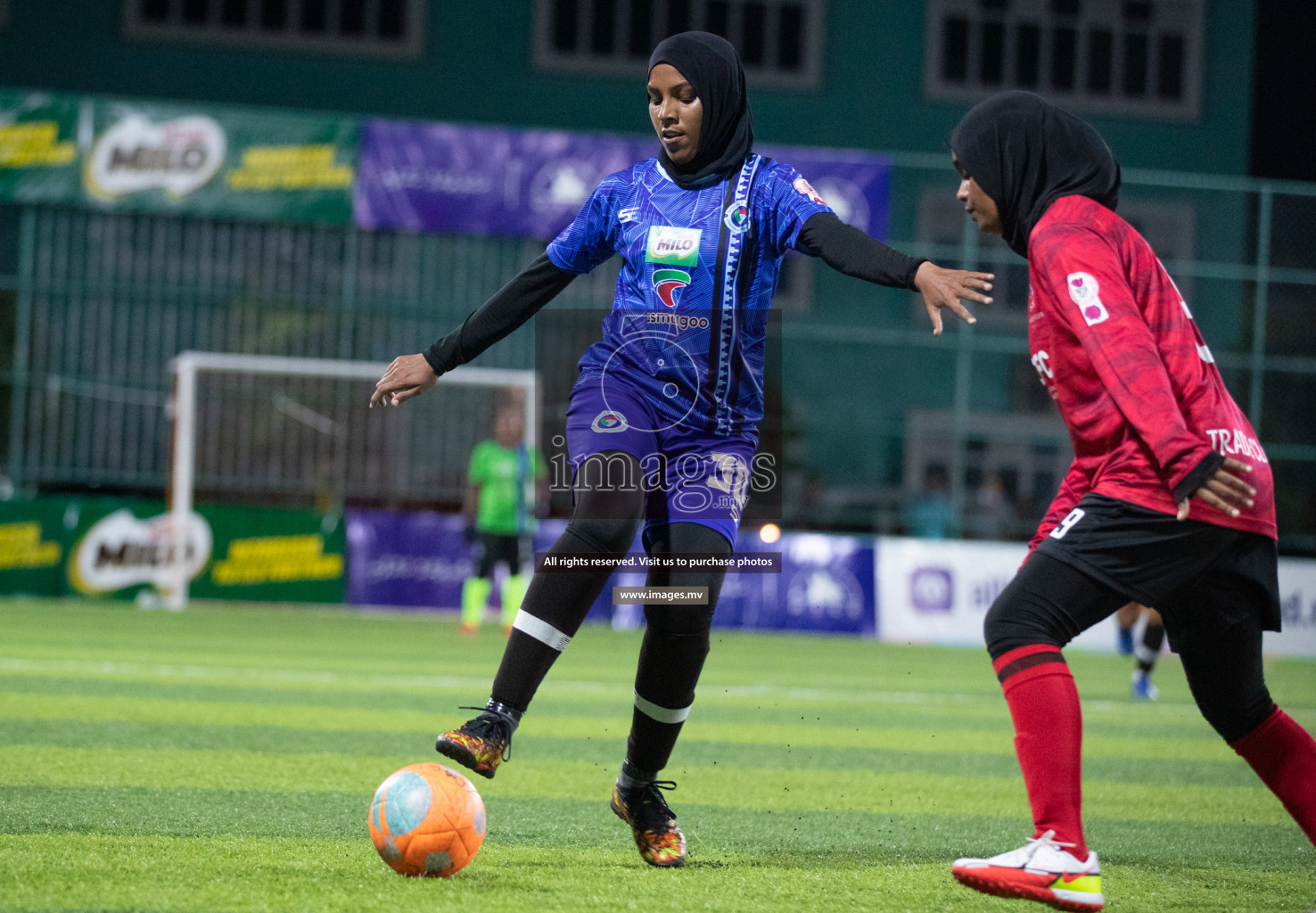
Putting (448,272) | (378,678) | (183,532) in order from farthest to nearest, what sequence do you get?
(448,272)
(183,532)
(378,678)

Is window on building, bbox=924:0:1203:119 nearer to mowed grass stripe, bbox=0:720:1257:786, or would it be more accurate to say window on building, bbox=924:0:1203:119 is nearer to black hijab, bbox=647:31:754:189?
mowed grass stripe, bbox=0:720:1257:786

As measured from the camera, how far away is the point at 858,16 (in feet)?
79.5

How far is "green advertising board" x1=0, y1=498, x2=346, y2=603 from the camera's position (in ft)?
53.0

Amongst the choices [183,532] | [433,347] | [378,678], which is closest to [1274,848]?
[433,347]

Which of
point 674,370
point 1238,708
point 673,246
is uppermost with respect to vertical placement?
point 673,246

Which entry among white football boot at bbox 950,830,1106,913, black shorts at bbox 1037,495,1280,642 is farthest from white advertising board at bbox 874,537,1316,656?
white football boot at bbox 950,830,1106,913

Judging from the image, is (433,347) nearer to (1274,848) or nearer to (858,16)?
(1274,848)

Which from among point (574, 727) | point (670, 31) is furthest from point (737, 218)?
point (670, 31)

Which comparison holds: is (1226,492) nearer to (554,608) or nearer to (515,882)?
(554,608)

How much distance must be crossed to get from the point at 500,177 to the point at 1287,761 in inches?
601

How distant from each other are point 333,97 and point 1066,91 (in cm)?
1178

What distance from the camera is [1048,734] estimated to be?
A: 325 cm

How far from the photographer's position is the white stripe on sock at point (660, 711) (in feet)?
13.1

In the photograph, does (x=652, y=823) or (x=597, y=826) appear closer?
(x=652, y=823)
